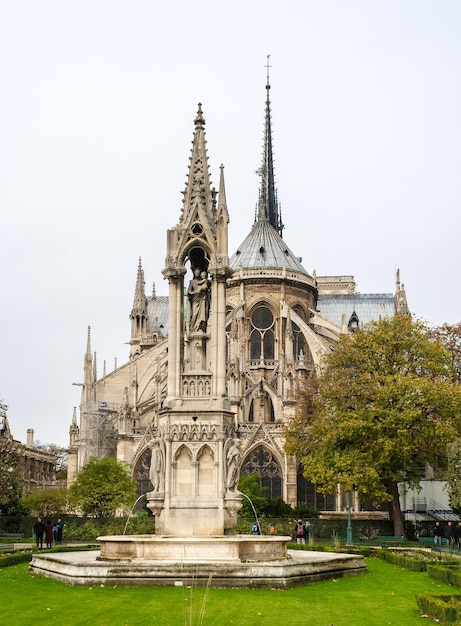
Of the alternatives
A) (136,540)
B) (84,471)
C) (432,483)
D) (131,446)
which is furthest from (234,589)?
(131,446)

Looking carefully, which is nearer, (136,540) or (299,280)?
(136,540)

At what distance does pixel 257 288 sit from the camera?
250ft

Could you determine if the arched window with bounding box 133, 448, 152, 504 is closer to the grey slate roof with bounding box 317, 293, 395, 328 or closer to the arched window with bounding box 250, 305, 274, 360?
the arched window with bounding box 250, 305, 274, 360

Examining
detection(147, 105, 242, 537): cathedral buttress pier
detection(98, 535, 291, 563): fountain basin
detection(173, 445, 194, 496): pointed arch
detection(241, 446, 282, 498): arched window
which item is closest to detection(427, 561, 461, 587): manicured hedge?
detection(98, 535, 291, 563): fountain basin

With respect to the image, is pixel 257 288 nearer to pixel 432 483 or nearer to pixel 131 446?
pixel 131 446

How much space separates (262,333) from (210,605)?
6083 centimetres

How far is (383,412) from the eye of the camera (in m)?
41.3

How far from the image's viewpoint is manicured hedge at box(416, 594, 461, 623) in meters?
13.4

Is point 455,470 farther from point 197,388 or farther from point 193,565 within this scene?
point 193,565

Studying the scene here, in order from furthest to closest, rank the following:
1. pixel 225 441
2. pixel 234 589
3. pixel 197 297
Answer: pixel 197 297
pixel 225 441
pixel 234 589

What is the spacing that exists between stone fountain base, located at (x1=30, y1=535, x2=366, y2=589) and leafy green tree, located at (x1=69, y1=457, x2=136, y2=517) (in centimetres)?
3103

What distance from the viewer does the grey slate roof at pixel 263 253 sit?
257ft

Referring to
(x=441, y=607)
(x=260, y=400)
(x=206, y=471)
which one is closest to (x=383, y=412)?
(x=206, y=471)

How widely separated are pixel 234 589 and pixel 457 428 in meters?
28.7
